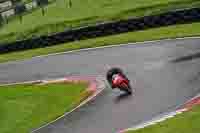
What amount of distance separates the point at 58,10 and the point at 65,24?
286 inches

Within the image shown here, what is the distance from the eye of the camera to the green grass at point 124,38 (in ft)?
90.6

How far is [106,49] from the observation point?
29.4 metres

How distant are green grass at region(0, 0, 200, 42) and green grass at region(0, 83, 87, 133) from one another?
41.2 feet

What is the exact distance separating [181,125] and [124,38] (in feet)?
56.5

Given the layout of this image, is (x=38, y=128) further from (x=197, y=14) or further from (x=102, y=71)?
(x=197, y=14)

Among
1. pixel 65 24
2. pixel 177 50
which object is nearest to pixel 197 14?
pixel 177 50

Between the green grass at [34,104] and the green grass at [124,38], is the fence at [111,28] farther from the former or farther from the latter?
the green grass at [34,104]

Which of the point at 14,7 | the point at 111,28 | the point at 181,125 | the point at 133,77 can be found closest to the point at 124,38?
the point at 111,28

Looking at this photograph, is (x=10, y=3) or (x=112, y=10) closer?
(x=112, y=10)

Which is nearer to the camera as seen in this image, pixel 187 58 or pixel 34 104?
pixel 187 58

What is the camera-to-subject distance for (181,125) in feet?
44.0

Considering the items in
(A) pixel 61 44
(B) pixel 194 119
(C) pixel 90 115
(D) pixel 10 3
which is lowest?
(D) pixel 10 3

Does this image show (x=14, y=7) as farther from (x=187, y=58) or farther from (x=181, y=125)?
(x=181, y=125)

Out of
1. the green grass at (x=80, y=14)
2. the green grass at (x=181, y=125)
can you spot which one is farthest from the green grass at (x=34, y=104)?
the green grass at (x=80, y=14)
